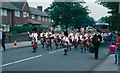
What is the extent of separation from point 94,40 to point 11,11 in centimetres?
4522

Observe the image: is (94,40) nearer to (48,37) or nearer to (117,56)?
(117,56)

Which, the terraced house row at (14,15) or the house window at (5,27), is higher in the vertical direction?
the terraced house row at (14,15)

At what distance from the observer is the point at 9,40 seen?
138 feet

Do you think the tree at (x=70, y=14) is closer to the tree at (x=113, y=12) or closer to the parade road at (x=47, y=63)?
the tree at (x=113, y=12)

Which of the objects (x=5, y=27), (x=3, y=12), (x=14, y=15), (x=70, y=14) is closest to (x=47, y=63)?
(x=3, y=12)

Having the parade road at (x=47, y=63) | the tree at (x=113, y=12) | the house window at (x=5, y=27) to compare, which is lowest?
the parade road at (x=47, y=63)

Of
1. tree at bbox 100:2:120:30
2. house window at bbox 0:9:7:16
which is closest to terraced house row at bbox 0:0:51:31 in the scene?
house window at bbox 0:9:7:16

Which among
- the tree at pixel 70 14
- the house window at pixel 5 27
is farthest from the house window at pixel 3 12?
the tree at pixel 70 14

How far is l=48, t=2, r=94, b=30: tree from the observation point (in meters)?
78.2

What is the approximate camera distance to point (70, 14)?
7862 cm

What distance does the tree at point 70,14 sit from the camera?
78.2 m

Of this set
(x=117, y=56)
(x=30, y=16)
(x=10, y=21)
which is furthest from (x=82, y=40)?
(x=30, y=16)

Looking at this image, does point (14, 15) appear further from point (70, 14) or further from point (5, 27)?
point (70, 14)

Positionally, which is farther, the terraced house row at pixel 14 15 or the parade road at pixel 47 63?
the terraced house row at pixel 14 15
